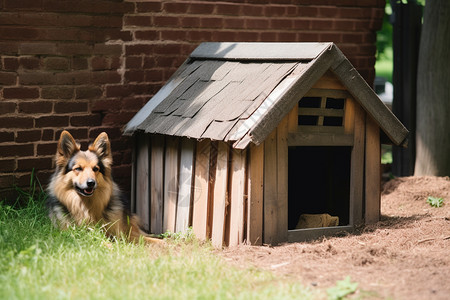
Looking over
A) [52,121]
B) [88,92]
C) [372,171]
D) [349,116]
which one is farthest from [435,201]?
[52,121]

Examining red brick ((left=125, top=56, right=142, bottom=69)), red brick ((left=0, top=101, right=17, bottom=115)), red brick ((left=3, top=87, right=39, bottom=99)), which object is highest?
red brick ((left=125, top=56, right=142, bottom=69))

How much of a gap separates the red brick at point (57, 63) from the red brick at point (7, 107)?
1.64 ft

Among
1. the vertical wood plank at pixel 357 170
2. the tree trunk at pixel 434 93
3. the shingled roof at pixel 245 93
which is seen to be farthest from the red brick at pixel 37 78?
the tree trunk at pixel 434 93

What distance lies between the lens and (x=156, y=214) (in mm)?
7367

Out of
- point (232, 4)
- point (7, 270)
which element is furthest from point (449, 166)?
point (7, 270)

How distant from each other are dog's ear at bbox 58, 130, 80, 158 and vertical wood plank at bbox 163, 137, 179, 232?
88cm

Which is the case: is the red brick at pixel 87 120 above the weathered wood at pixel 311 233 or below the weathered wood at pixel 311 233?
above

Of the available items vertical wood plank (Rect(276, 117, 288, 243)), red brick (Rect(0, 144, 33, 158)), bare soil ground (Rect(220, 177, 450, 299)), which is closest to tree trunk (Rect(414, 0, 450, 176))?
bare soil ground (Rect(220, 177, 450, 299))

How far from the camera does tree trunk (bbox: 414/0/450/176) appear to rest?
31.2 feet

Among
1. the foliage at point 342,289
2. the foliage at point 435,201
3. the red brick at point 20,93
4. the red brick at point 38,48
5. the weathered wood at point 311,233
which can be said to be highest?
the red brick at point 38,48

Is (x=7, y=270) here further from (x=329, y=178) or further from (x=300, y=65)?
(x=329, y=178)

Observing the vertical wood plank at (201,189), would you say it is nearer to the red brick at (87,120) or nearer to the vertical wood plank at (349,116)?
the vertical wood plank at (349,116)

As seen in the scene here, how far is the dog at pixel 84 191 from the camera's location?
21.7 feet

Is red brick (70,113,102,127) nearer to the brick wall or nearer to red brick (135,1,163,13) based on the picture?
the brick wall
